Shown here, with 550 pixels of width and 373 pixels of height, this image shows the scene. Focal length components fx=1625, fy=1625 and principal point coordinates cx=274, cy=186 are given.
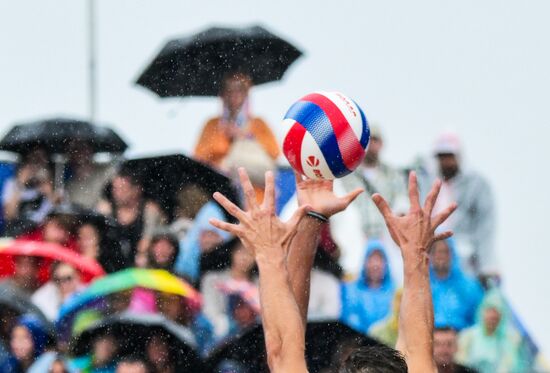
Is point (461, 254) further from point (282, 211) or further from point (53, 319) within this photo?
point (53, 319)

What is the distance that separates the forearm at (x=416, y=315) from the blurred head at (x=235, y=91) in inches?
212

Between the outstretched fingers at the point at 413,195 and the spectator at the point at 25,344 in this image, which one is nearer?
the outstretched fingers at the point at 413,195

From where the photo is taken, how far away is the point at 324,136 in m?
6.51

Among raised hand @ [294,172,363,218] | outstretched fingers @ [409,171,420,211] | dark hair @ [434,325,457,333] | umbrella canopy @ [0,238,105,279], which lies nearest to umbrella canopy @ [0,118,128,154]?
umbrella canopy @ [0,238,105,279]

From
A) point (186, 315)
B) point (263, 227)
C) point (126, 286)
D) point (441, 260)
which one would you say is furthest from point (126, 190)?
point (263, 227)

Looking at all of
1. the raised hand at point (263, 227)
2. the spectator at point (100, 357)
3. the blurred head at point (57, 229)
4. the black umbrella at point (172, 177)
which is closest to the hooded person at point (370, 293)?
the black umbrella at point (172, 177)

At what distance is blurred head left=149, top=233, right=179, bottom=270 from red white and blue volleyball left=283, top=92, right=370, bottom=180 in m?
3.56

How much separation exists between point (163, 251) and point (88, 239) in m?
0.60

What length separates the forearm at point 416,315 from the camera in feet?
18.0

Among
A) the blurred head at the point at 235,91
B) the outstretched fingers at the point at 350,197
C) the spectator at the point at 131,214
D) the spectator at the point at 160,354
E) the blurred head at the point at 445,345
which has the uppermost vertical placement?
the outstretched fingers at the point at 350,197

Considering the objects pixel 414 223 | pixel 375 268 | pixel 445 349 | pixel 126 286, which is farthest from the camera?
pixel 375 268

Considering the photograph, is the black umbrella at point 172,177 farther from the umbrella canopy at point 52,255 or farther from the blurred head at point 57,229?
the umbrella canopy at point 52,255

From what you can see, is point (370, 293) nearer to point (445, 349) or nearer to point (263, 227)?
point (445, 349)

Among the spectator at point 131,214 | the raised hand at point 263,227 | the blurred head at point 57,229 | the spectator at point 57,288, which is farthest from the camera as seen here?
the blurred head at point 57,229
